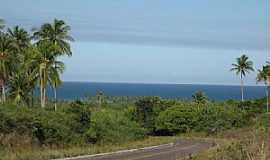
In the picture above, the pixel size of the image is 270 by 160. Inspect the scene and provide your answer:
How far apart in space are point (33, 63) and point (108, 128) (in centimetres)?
2331

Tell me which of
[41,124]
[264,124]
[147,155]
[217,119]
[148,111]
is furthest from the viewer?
[217,119]

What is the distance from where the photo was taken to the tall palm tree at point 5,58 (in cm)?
6650

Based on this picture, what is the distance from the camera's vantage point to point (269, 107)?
314 feet

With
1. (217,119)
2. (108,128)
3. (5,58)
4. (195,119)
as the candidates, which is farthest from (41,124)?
(217,119)

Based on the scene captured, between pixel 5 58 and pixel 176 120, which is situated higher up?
pixel 5 58

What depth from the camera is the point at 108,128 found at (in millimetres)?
50719

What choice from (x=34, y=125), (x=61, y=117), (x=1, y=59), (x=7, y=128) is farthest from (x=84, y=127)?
(x=1, y=59)

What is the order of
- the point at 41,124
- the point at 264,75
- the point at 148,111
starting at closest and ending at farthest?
the point at 41,124, the point at 148,111, the point at 264,75

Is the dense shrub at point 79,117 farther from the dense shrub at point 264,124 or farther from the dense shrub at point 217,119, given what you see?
the dense shrub at point 217,119

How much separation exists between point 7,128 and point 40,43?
37.9 metres

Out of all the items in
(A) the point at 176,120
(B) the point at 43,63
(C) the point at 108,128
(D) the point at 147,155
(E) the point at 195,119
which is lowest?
(A) the point at 176,120

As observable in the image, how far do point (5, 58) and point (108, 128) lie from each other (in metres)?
21.8

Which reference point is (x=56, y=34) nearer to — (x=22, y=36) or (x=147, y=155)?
(x=22, y=36)

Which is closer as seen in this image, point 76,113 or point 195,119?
point 76,113
